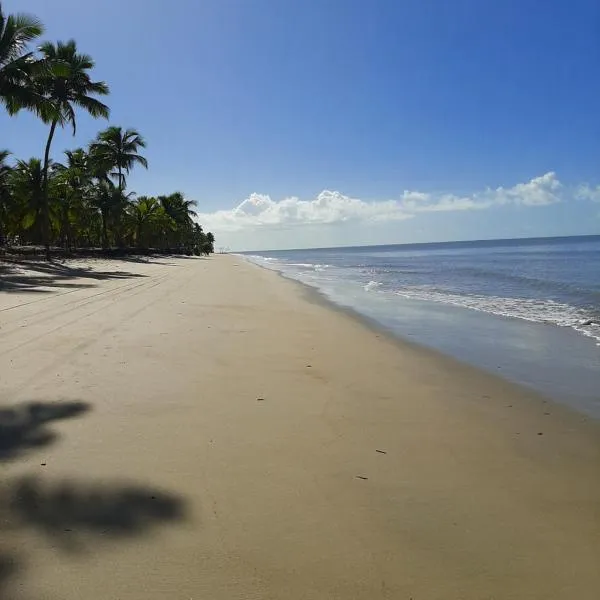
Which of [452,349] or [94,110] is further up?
[94,110]

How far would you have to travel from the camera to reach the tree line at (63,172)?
20000 mm

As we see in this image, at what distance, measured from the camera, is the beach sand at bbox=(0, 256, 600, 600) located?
2.36m

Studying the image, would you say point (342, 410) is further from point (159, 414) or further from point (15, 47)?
point (15, 47)

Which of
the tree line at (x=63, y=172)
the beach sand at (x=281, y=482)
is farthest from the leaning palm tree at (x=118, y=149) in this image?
the beach sand at (x=281, y=482)

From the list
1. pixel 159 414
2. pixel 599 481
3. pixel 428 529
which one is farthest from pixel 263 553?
pixel 599 481

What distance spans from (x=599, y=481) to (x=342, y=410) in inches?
89.4

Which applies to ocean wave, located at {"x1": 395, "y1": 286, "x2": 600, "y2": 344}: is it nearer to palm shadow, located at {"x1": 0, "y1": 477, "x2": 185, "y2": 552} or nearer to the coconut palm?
palm shadow, located at {"x1": 0, "y1": 477, "x2": 185, "y2": 552}

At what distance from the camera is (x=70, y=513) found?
2770mm

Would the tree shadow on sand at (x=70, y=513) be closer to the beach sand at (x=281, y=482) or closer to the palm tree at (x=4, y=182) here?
the beach sand at (x=281, y=482)

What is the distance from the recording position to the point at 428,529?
2.81m

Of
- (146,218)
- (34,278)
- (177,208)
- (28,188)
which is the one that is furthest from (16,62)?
(177,208)

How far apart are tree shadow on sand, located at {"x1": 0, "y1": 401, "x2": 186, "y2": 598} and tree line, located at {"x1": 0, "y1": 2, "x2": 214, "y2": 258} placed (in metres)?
21.6

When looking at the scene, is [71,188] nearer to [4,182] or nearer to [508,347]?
[4,182]

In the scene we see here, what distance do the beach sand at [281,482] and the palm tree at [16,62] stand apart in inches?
690
